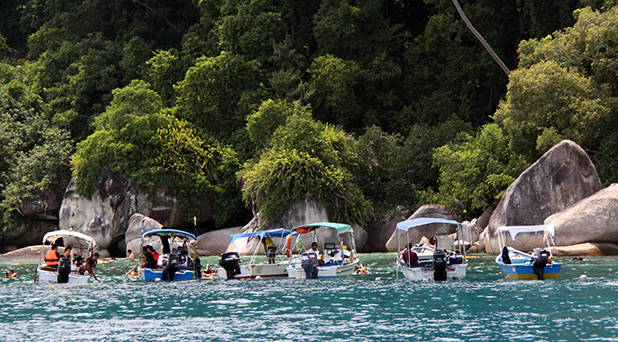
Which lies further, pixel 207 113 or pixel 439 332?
pixel 207 113

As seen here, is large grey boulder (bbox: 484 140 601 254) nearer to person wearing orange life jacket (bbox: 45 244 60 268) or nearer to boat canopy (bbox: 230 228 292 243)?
boat canopy (bbox: 230 228 292 243)

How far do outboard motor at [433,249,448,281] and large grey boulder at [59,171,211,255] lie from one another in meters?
27.9

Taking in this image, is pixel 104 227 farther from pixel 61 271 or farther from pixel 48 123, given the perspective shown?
pixel 61 271

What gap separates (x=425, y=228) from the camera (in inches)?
2008

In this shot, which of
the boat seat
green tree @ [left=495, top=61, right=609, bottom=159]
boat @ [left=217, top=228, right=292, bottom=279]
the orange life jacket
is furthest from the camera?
green tree @ [left=495, top=61, right=609, bottom=159]

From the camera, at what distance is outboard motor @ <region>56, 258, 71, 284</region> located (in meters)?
33.9

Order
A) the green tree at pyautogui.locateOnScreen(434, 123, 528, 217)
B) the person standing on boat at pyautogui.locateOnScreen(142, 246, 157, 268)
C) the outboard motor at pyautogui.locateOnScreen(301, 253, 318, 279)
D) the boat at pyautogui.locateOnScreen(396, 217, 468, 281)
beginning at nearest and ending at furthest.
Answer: the boat at pyautogui.locateOnScreen(396, 217, 468, 281)
the outboard motor at pyautogui.locateOnScreen(301, 253, 318, 279)
the person standing on boat at pyautogui.locateOnScreen(142, 246, 157, 268)
the green tree at pyautogui.locateOnScreen(434, 123, 528, 217)

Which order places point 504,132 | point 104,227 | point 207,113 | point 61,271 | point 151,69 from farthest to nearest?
point 151,69, point 207,113, point 104,227, point 504,132, point 61,271

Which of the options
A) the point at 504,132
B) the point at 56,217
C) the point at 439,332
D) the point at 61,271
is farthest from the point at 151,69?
the point at 439,332

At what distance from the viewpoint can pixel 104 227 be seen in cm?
5647

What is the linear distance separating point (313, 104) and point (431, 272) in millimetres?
30795

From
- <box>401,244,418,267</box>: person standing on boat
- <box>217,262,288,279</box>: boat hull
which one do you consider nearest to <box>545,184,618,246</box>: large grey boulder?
<box>401,244,418,267</box>: person standing on boat

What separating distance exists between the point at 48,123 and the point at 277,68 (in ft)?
59.0

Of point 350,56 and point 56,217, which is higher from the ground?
point 350,56
